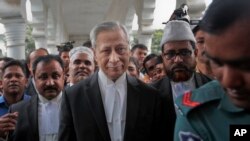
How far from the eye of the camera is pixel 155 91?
92.7 inches

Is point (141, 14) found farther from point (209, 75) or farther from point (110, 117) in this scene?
point (110, 117)

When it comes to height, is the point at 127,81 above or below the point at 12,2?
below

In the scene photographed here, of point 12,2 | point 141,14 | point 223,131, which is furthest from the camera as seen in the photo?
point 141,14

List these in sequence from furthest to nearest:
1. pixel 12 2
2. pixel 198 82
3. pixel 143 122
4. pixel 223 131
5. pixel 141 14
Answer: pixel 141 14 < pixel 12 2 < pixel 198 82 < pixel 143 122 < pixel 223 131

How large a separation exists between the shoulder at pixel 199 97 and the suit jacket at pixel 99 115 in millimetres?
1062

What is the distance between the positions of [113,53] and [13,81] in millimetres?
1742

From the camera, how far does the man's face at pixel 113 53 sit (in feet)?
7.66

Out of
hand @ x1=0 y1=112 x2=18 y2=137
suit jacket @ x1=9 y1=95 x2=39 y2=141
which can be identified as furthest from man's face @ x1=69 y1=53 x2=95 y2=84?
hand @ x1=0 y1=112 x2=18 y2=137

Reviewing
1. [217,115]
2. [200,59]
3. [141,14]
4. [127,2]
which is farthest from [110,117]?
[127,2]

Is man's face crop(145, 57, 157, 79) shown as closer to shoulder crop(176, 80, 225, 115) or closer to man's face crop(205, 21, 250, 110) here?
shoulder crop(176, 80, 225, 115)

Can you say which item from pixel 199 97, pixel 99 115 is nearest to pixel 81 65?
pixel 99 115

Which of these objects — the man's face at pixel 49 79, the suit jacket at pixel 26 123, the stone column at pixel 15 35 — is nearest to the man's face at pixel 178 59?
the man's face at pixel 49 79

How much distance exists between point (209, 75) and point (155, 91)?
2.63 feet

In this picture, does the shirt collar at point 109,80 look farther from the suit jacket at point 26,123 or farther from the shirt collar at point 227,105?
the shirt collar at point 227,105
